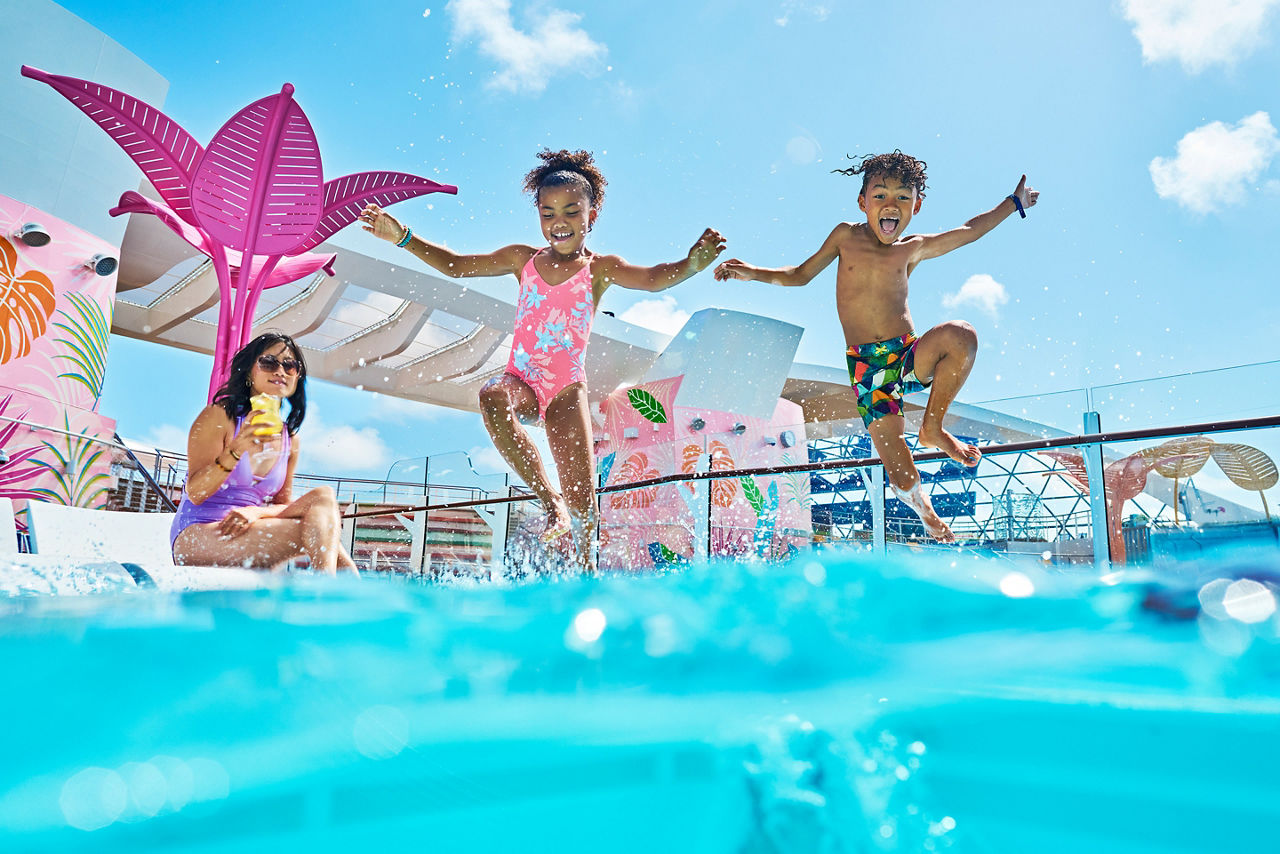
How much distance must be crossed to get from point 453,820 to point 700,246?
2.32 metres

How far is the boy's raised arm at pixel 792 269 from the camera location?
3.19 metres

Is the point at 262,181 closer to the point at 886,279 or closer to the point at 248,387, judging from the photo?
the point at 248,387

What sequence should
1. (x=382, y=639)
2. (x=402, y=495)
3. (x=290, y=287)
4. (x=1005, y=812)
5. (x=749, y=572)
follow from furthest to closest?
(x=290, y=287) < (x=402, y=495) < (x=749, y=572) < (x=382, y=639) < (x=1005, y=812)

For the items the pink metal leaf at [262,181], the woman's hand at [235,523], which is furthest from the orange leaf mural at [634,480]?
the pink metal leaf at [262,181]

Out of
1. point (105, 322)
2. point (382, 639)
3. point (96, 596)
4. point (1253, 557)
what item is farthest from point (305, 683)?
point (105, 322)

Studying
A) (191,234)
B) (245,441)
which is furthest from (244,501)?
(191,234)

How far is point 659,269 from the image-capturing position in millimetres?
3098

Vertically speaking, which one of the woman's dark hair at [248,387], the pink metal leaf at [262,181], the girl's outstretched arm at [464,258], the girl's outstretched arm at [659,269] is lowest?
the woman's dark hair at [248,387]

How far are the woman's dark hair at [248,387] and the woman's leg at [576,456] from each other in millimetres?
1124

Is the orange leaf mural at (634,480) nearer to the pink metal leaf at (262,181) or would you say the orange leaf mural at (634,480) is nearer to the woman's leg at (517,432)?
the woman's leg at (517,432)

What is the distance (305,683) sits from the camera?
1200 millimetres

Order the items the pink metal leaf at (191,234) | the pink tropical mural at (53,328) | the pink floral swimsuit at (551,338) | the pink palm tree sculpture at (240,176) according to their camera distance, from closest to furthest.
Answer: the pink floral swimsuit at (551,338) → the pink palm tree sculpture at (240,176) → the pink metal leaf at (191,234) → the pink tropical mural at (53,328)

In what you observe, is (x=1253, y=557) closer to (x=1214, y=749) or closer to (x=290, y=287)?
(x=1214, y=749)

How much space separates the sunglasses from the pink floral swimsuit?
3.24ft
